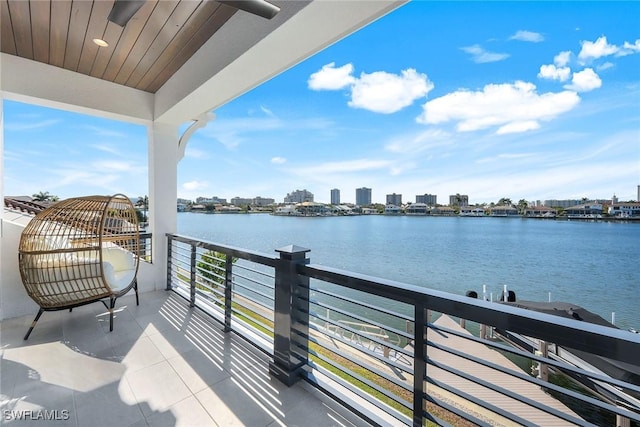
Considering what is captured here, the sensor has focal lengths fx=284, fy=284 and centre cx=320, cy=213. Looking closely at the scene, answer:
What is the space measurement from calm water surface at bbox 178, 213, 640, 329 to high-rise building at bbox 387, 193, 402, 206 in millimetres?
2719

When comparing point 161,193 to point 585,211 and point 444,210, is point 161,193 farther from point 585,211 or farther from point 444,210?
point 444,210

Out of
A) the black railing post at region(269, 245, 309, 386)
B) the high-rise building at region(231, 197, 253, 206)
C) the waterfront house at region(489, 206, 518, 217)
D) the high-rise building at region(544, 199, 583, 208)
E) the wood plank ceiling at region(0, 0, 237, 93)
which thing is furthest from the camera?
the waterfront house at region(489, 206, 518, 217)

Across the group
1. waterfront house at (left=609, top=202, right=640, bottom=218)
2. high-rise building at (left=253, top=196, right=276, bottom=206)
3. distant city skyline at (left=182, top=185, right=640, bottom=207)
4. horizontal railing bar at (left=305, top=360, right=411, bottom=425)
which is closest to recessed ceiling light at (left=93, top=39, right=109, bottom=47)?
horizontal railing bar at (left=305, top=360, right=411, bottom=425)

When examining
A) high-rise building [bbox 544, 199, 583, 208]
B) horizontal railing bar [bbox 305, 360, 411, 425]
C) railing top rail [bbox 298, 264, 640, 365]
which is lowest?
horizontal railing bar [bbox 305, 360, 411, 425]

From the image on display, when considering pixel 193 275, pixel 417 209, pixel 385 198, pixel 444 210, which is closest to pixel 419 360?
pixel 193 275

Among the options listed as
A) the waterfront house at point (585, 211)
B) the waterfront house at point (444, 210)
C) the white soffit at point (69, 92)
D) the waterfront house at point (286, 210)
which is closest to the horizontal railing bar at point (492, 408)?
the white soffit at point (69, 92)

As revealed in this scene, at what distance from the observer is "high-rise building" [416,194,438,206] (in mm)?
28500

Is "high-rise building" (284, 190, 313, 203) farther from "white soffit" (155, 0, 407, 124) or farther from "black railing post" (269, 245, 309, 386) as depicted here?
"black railing post" (269, 245, 309, 386)

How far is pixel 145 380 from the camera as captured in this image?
2.00 metres

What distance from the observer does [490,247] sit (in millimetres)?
24984

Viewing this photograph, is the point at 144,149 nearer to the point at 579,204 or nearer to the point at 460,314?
the point at 460,314

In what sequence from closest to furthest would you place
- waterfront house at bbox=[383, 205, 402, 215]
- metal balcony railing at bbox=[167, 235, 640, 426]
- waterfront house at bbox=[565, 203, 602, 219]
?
metal balcony railing at bbox=[167, 235, 640, 426]
waterfront house at bbox=[565, 203, 602, 219]
waterfront house at bbox=[383, 205, 402, 215]

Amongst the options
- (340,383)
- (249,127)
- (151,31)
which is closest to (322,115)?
(249,127)

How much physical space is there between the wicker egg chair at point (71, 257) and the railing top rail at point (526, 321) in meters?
2.66
